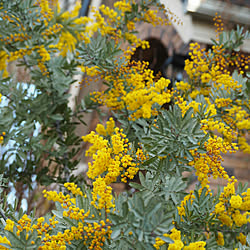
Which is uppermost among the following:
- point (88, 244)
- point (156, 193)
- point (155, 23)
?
point (155, 23)

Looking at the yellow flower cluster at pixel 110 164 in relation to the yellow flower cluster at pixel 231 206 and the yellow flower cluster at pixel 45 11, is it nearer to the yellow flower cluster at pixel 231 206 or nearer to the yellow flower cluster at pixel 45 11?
the yellow flower cluster at pixel 231 206

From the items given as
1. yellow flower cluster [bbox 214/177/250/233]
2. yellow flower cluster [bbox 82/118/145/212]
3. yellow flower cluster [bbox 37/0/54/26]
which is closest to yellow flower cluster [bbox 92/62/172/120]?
yellow flower cluster [bbox 82/118/145/212]

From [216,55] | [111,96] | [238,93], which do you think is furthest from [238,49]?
[111,96]

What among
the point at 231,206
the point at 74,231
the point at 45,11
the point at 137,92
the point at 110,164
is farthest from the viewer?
the point at 45,11

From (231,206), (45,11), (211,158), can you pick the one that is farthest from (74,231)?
(45,11)

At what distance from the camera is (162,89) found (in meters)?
1.18

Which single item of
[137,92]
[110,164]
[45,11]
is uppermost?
[45,11]

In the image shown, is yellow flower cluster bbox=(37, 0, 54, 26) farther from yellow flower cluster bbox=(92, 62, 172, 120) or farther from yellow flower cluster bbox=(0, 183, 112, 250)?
yellow flower cluster bbox=(0, 183, 112, 250)

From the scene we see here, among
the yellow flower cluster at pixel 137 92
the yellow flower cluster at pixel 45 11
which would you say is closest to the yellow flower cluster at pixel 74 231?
the yellow flower cluster at pixel 137 92

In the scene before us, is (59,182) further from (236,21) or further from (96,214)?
(236,21)

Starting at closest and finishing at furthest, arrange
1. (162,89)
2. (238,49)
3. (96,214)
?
(96,214) → (162,89) → (238,49)

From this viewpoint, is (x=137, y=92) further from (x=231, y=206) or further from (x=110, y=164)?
(x=231, y=206)

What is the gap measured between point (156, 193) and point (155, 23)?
3.82 ft

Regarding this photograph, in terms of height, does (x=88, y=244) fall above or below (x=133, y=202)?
below
